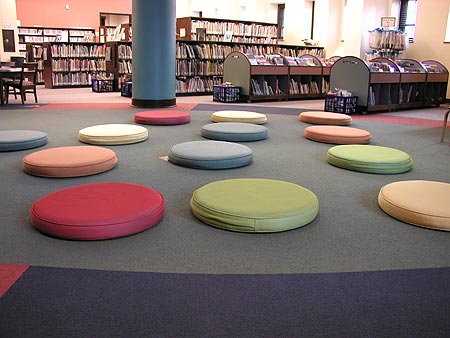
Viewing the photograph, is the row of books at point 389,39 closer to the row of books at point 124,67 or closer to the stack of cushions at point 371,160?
the row of books at point 124,67

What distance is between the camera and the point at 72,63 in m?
14.0

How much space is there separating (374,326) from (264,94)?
29.6 feet

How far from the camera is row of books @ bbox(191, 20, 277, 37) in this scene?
14.0 m

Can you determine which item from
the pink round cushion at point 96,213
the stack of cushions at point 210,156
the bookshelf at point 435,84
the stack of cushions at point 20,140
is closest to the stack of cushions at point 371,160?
the stack of cushions at point 210,156

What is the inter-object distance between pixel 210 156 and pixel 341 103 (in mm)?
5030

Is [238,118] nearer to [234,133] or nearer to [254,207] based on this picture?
[234,133]

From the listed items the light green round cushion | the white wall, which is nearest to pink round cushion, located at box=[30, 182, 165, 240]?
the light green round cushion

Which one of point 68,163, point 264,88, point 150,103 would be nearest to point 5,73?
point 150,103

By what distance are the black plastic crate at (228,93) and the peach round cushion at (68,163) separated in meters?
6.20

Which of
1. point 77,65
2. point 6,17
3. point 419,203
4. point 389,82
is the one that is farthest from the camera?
point 77,65

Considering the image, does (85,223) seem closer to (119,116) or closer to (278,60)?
(119,116)

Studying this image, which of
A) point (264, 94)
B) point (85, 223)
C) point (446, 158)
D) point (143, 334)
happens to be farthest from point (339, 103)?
point (143, 334)

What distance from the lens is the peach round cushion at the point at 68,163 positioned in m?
3.62

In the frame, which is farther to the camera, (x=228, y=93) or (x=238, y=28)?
(x=238, y=28)
